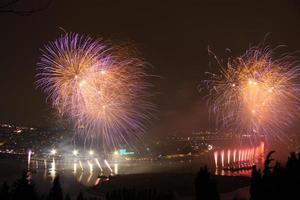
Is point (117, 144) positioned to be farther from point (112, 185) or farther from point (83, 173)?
point (112, 185)

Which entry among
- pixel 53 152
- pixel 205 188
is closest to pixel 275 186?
pixel 205 188

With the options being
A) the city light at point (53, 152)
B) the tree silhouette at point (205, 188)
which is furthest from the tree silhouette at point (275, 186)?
the city light at point (53, 152)

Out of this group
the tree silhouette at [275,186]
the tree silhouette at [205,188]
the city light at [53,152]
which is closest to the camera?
the tree silhouette at [275,186]

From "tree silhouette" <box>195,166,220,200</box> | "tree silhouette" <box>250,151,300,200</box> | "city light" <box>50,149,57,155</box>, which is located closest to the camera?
"tree silhouette" <box>250,151,300,200</box>

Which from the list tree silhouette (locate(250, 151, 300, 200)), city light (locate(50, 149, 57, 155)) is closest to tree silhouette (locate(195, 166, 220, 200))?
tree silhouette (locate(250, 151, 300, 200))

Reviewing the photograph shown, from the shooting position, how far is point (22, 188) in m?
22.0

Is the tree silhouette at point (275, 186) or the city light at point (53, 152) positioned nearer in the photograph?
the tree silhouette at point (275, 186)

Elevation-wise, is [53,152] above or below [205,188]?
below

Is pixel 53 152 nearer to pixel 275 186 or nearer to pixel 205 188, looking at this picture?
pixel 205 188

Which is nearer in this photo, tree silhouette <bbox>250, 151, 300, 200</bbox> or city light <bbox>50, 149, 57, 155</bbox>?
tree silhouette <bbox>250, 151, 300, 200</bbox>

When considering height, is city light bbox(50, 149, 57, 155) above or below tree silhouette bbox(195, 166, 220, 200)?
below

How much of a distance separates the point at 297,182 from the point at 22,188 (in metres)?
15.7

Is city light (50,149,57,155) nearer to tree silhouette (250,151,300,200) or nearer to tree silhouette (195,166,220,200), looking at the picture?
tree silhouette (195,166,220,200)

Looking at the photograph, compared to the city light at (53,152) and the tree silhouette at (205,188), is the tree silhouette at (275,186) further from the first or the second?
the city light at (53,152)
